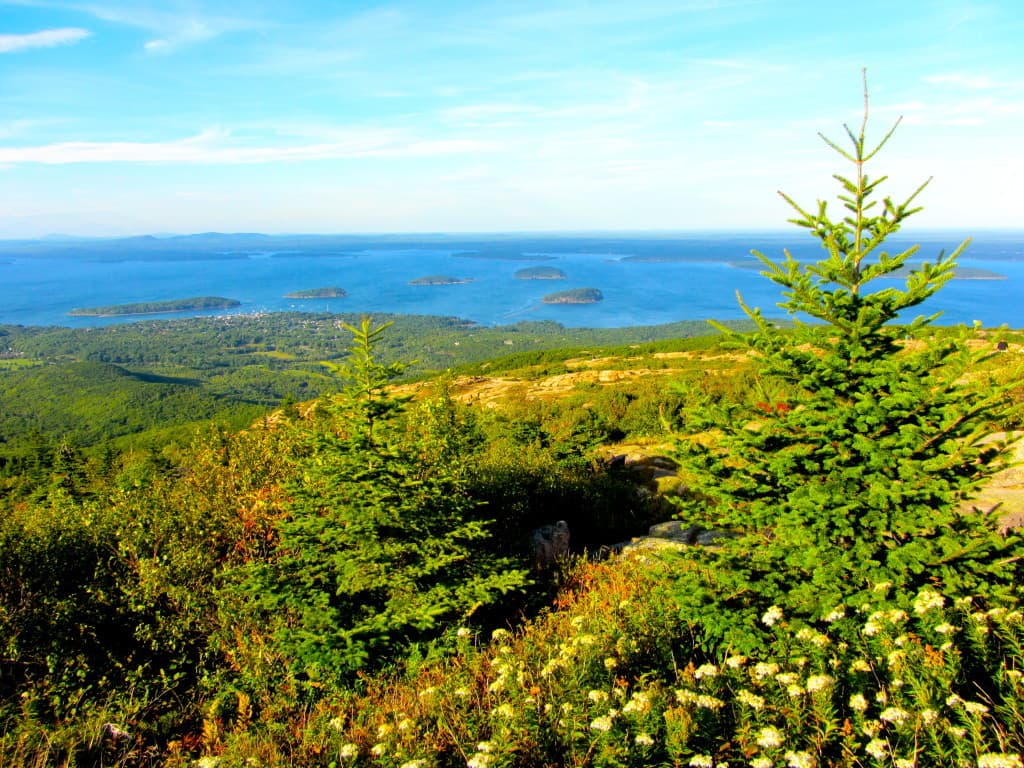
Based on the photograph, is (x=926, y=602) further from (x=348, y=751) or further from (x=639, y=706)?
(x=348, y=751)

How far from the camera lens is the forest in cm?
362

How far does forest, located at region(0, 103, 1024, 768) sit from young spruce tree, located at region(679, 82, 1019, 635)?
0.03m

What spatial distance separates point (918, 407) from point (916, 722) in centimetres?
295

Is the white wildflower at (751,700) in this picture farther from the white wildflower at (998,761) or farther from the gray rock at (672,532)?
the gray rock at (672,532)

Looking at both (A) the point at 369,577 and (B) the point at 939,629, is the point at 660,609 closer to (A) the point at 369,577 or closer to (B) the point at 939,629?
(B) the point at 939,629

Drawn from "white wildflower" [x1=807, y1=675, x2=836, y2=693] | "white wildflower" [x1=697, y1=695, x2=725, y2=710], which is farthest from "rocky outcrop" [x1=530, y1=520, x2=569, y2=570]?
"white wildflower" [x1=807, y1=675, x2=836, y2=693]

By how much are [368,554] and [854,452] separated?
5.13 meters

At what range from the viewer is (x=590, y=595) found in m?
6.71

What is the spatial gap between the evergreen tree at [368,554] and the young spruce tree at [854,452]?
2692 mm

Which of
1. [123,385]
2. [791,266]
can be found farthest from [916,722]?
[123,385]

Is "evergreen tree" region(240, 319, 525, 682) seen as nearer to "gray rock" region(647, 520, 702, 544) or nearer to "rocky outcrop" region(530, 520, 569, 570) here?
"rocky outcrop" region(530, 520, 569, 570)

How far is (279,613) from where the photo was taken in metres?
6.97

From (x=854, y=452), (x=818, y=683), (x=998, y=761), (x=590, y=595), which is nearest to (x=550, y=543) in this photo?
(x=590, y=595)

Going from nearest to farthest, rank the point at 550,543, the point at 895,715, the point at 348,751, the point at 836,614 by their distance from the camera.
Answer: the point at 895,715 → the point at 348,751 → the point at 836,614 → the point at 550,543
